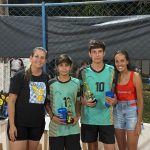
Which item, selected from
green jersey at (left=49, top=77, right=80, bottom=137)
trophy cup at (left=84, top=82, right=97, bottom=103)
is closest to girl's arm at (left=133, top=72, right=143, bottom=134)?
trophy cup at (left=84, top=82, right=97, bottom=103)

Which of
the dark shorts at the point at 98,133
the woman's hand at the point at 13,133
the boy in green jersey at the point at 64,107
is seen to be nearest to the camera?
the woman's hand at the point at 13,133

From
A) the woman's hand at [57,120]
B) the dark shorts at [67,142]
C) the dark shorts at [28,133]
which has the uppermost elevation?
the woman's hand at [57,120]

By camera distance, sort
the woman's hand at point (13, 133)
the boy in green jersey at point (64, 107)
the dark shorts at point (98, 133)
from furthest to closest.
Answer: the dark shorts at point (98, 133), the boy in green jersey at point (64, 107), the woman's hand at point (13, 133)

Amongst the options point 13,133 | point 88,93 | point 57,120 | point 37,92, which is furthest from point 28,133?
point 88,93

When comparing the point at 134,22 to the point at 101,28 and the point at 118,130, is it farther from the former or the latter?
the point at 118,130

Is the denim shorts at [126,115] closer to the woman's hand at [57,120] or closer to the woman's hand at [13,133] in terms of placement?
the woman's hand at [57,120]

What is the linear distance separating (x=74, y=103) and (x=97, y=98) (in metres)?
0.28

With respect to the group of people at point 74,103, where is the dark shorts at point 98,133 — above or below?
below

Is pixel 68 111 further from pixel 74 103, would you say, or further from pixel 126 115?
pixel 126 115

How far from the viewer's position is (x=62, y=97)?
4.39 meters

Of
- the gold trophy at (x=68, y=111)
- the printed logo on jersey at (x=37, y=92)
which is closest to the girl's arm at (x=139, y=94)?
the gold trophy at (x=68, y=111)

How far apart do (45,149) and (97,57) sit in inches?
69.6

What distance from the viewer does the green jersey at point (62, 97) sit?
439cm

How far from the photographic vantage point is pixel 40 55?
432 cm
